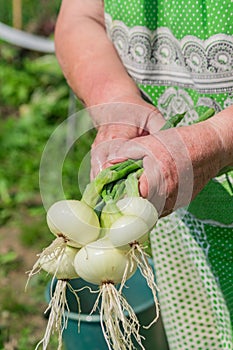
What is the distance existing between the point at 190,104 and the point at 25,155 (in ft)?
7.62

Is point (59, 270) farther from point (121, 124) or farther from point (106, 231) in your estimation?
point (121, 124)

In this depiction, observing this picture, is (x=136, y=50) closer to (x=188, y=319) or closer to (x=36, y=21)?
(x=188, y=319)

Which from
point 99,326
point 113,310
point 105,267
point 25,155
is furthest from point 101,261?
point 25,155

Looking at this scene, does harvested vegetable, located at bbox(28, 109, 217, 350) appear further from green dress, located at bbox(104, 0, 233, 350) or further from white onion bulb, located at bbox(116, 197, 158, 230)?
green dress, located at bbox(104, 0, 233, 350)

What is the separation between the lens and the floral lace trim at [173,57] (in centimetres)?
145

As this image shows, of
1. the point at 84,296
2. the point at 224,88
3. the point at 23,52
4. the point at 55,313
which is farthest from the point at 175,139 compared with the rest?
the point at 23,52

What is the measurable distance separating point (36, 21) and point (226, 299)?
10.9 feet

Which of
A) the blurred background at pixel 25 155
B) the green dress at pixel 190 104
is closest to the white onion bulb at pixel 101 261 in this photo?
the green dress at pixel 190 104

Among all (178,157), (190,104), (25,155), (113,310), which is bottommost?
(25,155)

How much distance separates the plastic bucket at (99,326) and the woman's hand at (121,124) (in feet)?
2.96

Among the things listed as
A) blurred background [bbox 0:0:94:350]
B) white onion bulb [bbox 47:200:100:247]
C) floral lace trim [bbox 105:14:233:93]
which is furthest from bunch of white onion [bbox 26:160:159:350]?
blurred background [bbox 0:0:94:350]

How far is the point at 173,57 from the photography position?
155cm

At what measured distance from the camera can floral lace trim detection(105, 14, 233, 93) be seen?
1451 millimetres

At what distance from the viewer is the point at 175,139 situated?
126 cm
